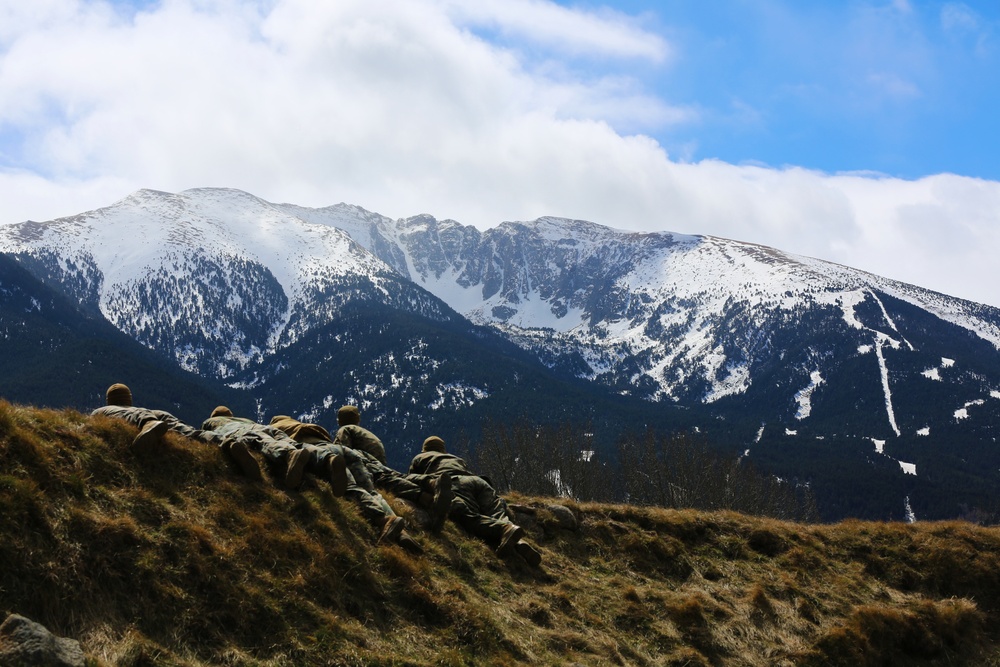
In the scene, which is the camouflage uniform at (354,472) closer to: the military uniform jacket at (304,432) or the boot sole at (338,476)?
the military uniform jacket at (304,432)

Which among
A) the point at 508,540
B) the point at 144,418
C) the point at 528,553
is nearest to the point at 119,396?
the point at 144,418

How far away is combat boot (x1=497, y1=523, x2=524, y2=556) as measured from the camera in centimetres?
1467

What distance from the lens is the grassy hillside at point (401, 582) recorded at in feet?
30.0

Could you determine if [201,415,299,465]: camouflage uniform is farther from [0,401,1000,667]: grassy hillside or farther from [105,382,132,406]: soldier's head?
[105,382,132,406]: soldier's head

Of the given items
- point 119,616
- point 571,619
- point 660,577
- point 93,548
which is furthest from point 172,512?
point 660,577

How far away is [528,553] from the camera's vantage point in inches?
586

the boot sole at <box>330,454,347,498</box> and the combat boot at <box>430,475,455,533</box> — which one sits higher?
the boot sole at <box>330,454,347,498</box>

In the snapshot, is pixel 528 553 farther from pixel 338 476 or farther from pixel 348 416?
pixel 348 416

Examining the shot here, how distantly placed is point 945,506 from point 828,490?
2832cm

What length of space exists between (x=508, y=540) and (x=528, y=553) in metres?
0.61

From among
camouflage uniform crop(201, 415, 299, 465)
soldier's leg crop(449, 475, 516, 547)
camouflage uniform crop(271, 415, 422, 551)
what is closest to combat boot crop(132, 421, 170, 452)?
camouflage uniform crop(201, 415, 299, 465)

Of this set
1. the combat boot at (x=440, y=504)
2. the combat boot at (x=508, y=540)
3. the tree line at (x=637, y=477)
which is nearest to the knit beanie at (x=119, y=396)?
the combat boot at (x=440, y=504)

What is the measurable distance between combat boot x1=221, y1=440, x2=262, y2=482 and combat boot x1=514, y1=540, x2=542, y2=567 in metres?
5.68

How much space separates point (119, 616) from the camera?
8.81 meters
